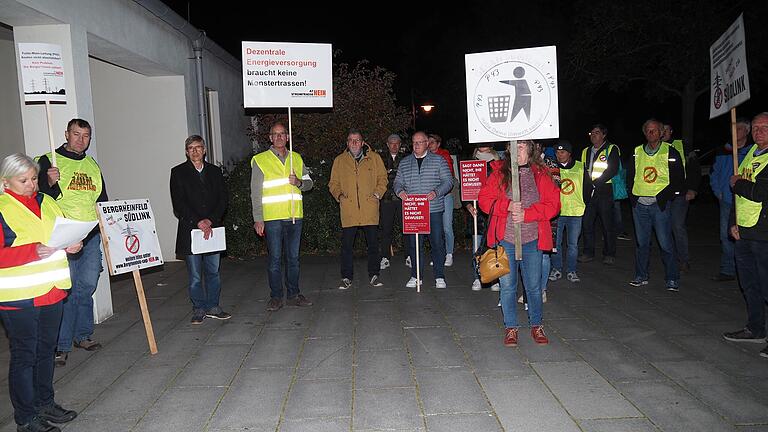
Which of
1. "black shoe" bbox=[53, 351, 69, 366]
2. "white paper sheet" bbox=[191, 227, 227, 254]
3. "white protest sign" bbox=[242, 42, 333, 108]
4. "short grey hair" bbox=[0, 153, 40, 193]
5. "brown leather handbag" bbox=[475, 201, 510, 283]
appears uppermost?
"white protest sign" bbox=[242, 42, 333, 108]

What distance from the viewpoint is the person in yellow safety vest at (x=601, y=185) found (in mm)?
8852

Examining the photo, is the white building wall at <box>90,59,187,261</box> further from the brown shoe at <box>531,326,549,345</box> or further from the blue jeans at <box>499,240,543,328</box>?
the brown shoe at <box>531,326,549,345</box>

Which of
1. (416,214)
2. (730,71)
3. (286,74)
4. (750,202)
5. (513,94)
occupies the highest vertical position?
(286,74)

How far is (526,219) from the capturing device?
18.3ft

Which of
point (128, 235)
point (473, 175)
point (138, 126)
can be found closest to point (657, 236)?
point (473, 175)

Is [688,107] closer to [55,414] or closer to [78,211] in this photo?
[78,211]

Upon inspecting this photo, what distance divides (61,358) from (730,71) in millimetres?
7117

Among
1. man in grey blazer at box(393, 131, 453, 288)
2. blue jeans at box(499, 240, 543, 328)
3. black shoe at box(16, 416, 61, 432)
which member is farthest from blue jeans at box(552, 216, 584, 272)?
black shoe at box(16, 416, 61, 432)

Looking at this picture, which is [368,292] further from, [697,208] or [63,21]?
[697,208]

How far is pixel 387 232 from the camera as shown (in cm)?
917

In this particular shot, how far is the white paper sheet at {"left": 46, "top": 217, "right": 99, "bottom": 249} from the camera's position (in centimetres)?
405

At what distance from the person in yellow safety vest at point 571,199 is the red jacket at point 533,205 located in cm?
260

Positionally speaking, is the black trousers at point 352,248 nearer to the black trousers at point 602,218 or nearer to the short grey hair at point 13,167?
the black trousers at point 602,218

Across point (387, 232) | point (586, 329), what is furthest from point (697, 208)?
point (586, 329)
